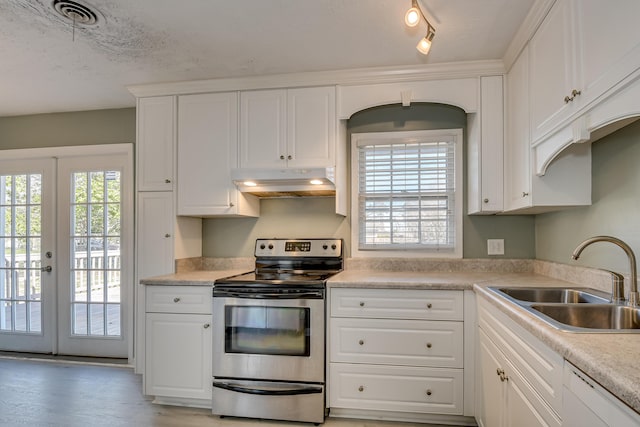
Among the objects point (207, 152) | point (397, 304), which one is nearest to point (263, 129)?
point (207, 152)

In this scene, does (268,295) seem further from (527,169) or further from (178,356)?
(527,169)

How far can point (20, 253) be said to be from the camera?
378 centimetres

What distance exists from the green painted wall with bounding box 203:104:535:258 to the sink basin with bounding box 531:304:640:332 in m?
1.33

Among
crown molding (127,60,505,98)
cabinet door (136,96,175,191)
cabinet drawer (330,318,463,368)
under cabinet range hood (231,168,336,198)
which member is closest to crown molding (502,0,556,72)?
crown molding (127,60,505,98)

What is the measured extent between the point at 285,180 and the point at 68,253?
2.44 meters

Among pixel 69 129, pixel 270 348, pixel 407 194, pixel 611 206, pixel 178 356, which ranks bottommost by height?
pixel 178 356

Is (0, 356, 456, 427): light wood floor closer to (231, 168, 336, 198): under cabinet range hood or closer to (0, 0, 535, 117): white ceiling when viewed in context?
(231, 168, 336, 198): under cabinet range hood

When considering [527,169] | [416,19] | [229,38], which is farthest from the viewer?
[229,38]

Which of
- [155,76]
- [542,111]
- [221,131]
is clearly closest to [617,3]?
[542,111]

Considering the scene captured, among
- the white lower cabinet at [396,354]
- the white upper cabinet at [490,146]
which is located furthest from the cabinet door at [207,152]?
the white upper cabinet at [490,146]

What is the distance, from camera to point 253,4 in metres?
1.97

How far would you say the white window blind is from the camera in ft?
9.69

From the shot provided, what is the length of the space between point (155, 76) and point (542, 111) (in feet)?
8.49

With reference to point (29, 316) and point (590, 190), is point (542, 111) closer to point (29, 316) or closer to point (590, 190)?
point (590, 190)
